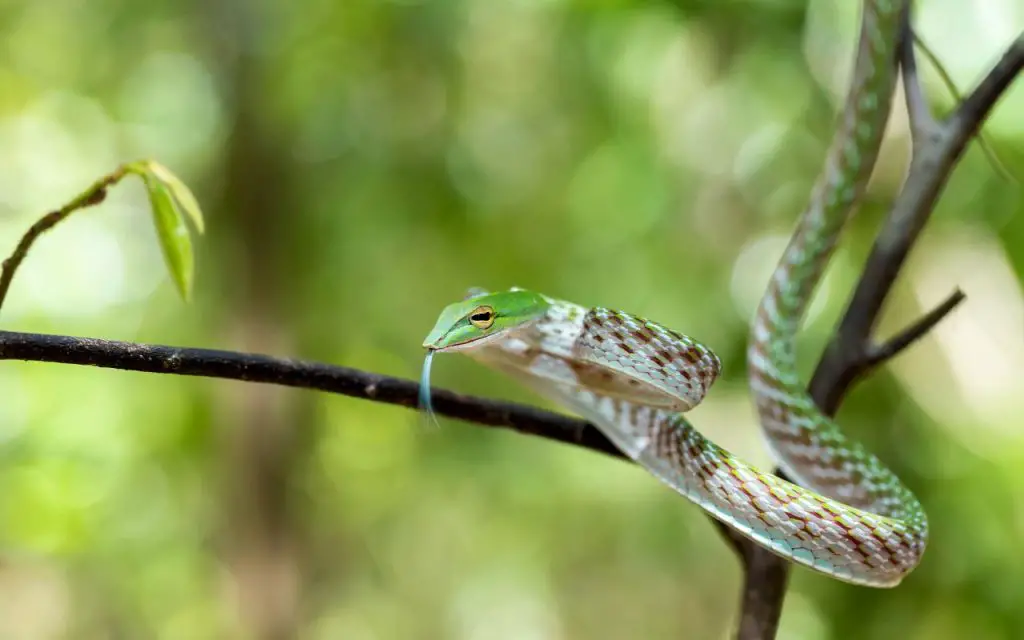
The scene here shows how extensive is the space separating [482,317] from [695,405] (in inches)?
9.4

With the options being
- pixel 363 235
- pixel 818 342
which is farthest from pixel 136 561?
pixel 818 342

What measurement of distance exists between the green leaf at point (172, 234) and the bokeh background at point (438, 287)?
246 cm

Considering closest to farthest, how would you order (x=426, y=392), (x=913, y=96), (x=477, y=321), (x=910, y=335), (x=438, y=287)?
(x=477, y=321) → (x=426, y=392) → (x=910, y=335) → (x=913, y=96) → (x=438, y=287)

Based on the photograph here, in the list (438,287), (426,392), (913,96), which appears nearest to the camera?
(426,392)

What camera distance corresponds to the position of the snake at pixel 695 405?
826 mm

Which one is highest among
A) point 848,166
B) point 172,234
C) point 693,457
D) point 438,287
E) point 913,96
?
point 913,96

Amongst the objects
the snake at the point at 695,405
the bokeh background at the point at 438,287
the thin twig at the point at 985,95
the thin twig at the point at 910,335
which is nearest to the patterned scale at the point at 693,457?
the snake at the point at 695,405

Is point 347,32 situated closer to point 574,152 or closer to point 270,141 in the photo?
point 270,141

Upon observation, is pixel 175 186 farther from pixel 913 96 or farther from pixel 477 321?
pixel 913 96

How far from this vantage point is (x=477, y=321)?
2.62ft

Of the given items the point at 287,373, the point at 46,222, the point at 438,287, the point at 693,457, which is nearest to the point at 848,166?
the point at 693,457

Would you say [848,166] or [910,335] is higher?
[848,166]

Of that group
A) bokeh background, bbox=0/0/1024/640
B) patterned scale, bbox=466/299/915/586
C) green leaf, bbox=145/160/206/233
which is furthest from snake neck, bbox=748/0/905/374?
bokeh background, bbox=0/0/1024/640

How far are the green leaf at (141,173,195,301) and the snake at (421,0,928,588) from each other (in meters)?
0.31
